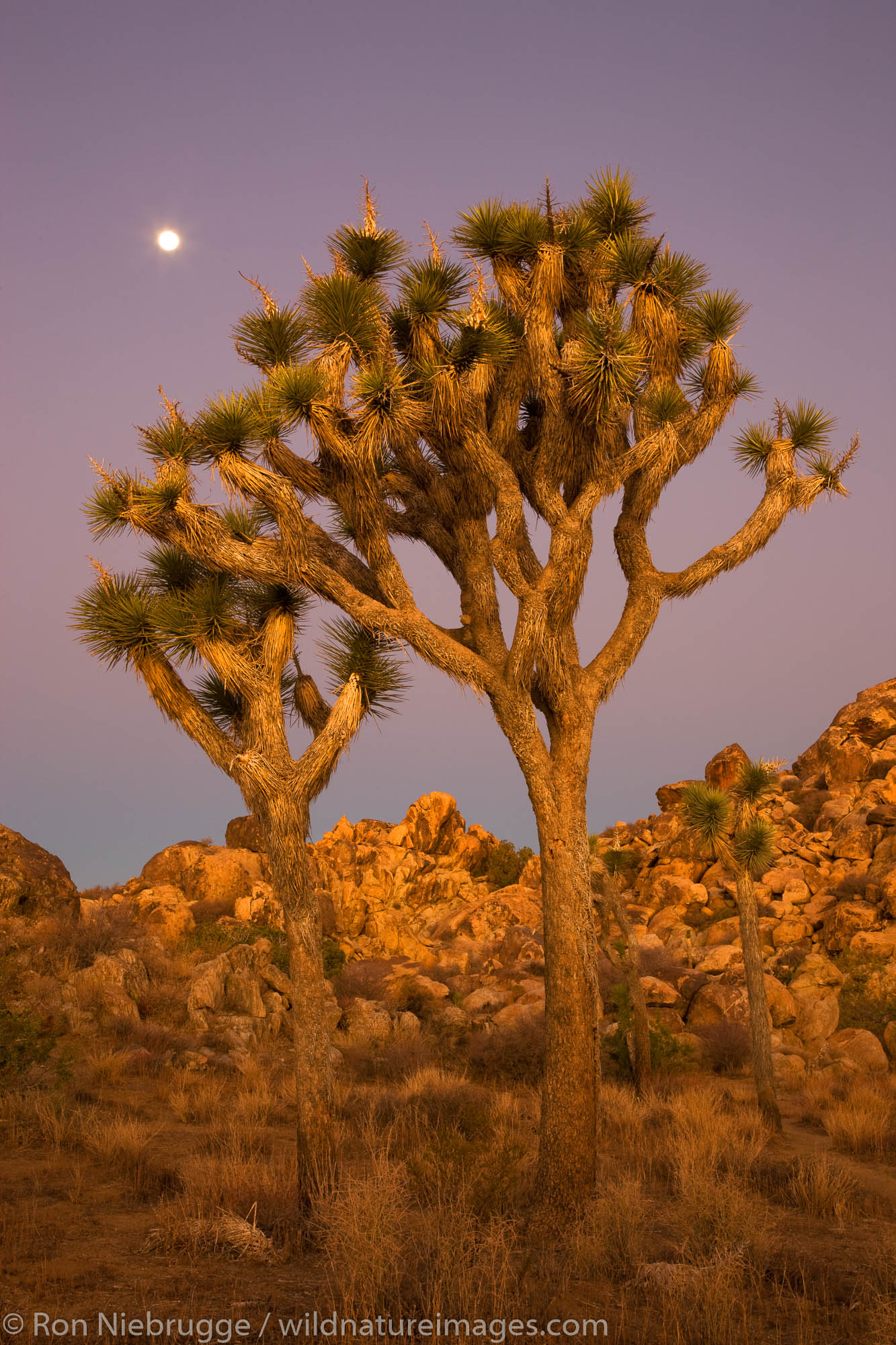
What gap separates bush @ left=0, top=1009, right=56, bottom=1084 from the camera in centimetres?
1028

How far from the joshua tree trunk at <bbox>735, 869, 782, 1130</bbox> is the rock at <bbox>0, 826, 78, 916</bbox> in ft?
45.0

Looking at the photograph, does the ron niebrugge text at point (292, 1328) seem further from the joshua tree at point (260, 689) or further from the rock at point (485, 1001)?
the rock at point (485, 1001)

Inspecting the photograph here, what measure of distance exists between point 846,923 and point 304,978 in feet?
63.0

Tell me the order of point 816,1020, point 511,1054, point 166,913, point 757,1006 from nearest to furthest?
point 757,1006
point 511,1054
point 816,1020
point 166,913

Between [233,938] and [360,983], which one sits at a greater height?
[233,938]

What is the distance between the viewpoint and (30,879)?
17.1 meters

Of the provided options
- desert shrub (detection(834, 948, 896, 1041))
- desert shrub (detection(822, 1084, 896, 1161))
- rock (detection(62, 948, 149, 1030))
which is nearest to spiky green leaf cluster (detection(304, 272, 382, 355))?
desert shrub (detection(822, 1084, 896, 1161))

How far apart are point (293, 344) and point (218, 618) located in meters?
3.04

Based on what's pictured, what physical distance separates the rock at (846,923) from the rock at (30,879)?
1934cm

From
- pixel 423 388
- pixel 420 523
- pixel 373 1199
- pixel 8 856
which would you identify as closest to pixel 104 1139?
pixel 373 1199

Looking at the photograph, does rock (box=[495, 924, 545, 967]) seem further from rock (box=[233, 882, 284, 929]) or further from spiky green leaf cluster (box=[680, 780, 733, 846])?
spiky green leaf cluster (box=[680, 780, 733, 846])

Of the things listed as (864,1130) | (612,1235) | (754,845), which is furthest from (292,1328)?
(754,845)

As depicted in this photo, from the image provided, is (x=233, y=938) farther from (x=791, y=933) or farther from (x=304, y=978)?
(x=791, y=933)

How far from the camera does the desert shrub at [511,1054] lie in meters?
15.9
